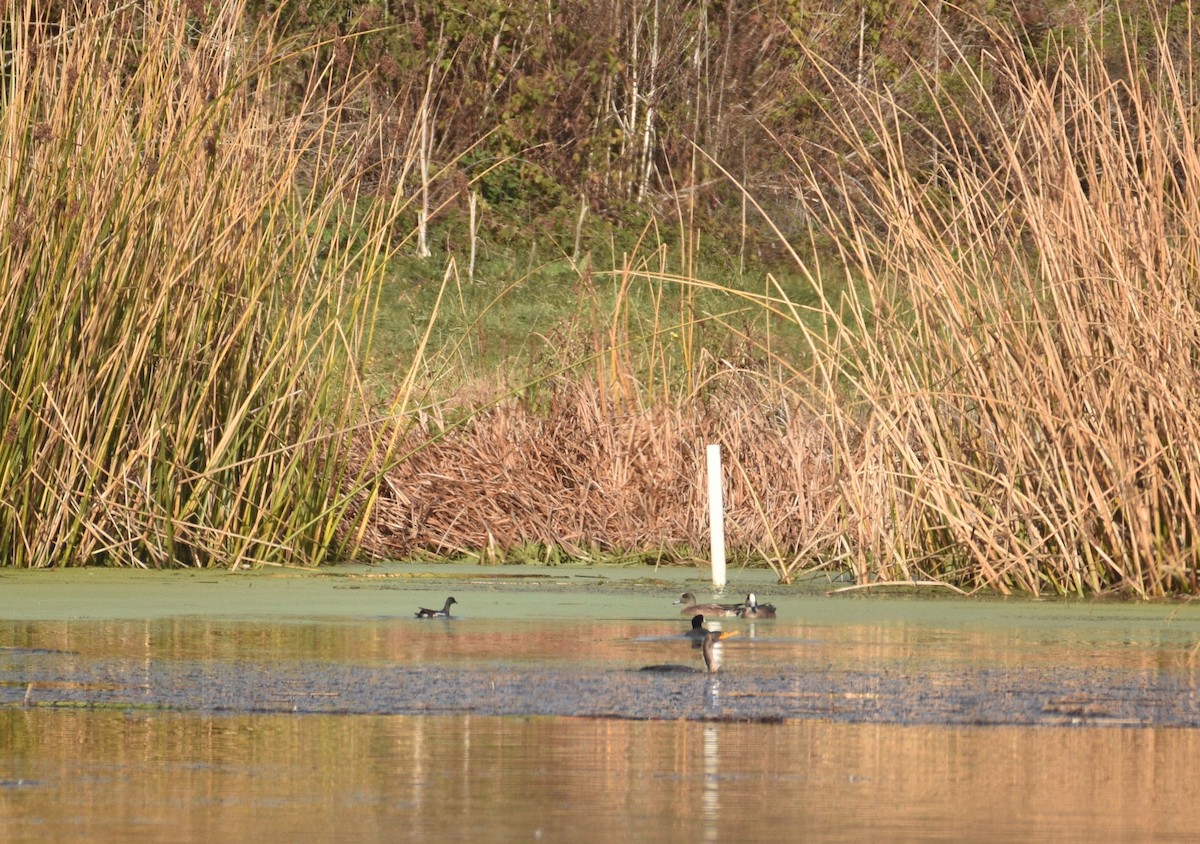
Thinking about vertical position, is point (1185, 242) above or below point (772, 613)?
above

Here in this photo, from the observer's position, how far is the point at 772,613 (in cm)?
753

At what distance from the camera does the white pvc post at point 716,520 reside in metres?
8.77

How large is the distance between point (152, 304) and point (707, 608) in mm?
2716

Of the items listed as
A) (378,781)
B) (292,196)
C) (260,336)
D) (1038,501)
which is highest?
(292,196)

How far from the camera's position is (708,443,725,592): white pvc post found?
8773 millimetres

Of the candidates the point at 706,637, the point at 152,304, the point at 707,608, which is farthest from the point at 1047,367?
the point at 152,304

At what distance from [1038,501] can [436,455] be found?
3.73 meters

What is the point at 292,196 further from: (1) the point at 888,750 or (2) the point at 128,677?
(1) the point at 888,750

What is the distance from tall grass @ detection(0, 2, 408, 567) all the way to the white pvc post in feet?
4.98

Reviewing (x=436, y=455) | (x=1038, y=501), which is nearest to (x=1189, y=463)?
(x=1038, y=501)

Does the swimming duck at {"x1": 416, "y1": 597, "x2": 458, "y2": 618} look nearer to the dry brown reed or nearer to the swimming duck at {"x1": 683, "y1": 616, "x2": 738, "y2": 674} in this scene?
the swimming duck at {"x1": 683, "y1": 616, "x2": 738, "y2": 674}

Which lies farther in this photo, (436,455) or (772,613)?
(436,455)

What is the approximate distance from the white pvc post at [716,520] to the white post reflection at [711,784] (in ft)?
12.8

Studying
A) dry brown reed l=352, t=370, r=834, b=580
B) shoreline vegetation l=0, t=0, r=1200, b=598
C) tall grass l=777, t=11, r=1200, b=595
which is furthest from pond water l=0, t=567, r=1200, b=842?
dry brown reed l=352, t=370, r=834, b=580
